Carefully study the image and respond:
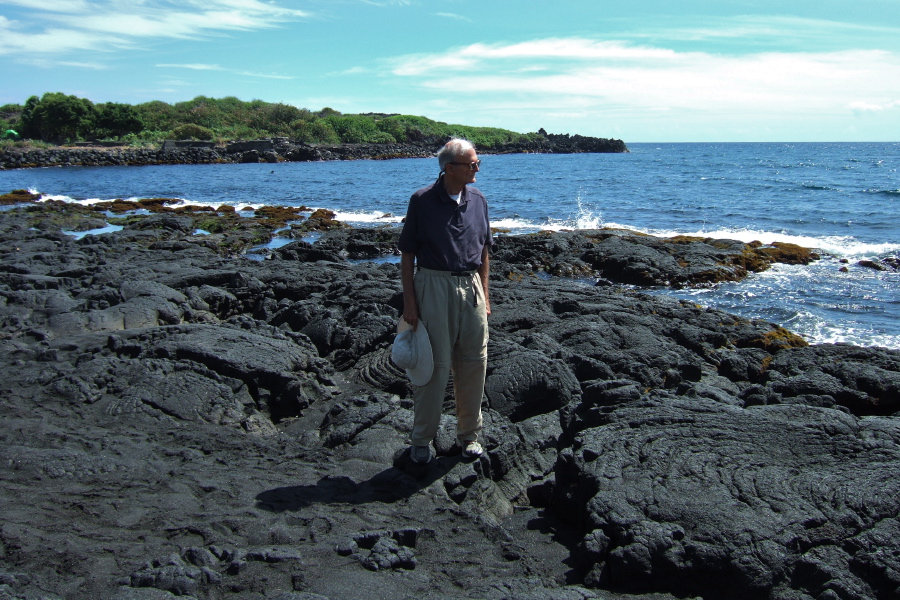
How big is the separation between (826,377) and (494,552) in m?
5.32

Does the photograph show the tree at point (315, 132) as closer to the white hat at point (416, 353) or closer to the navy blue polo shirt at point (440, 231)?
the navy blue polo shirt at point (440, 231)

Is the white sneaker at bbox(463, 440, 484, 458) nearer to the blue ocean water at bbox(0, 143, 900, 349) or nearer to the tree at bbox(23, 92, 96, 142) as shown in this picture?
the blue ocean water at bbox(0, 143, 900, 349)

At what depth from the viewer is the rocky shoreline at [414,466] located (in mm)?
3637

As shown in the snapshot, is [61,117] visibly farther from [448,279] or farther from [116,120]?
[448,279]

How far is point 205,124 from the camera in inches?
4449

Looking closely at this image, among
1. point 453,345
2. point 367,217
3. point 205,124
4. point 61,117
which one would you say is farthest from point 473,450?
point 205,124

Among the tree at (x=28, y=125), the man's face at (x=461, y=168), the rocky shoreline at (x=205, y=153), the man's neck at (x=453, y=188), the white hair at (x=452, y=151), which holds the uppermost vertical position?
the tree at (x=28, y=125)

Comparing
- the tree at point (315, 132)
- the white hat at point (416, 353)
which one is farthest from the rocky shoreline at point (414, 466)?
the tree at point (315, 132)

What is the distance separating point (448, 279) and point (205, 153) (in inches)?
3332

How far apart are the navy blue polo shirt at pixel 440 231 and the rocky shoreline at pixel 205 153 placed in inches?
3061

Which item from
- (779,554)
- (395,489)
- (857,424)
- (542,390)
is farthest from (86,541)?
(857,424)

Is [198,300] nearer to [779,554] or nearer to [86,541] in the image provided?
[86,541]

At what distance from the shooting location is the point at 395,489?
4.87m

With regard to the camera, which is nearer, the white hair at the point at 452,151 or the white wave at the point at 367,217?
the white hair at the point at 452,151
